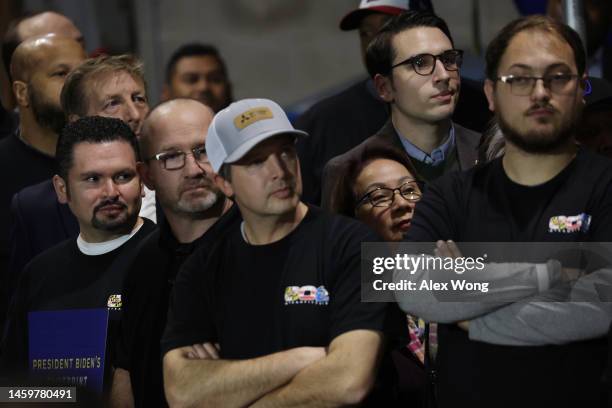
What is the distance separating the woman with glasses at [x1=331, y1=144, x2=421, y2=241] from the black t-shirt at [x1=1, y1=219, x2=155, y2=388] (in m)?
0.77

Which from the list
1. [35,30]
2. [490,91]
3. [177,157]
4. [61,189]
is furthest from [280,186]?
→ [35,30]

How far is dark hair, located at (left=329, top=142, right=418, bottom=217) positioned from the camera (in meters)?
4.52

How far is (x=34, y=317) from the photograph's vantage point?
4551 mm

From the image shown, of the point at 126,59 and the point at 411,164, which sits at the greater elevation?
the point at 126,59

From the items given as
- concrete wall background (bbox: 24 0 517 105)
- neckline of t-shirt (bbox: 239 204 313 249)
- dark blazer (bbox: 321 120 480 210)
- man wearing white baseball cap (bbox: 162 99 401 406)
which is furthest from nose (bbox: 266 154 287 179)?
concrete wall background (bbox: 24 0 517 105)

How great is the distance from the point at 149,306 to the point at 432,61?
1392 mm

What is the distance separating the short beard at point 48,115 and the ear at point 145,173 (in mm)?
1070

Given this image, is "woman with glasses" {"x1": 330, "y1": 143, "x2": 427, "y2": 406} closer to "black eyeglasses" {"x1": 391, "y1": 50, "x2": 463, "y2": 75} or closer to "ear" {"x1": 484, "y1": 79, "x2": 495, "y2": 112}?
"black eyeglasses" {"x1": 391, "y1": 50, "x2": 463, "y2": 75}

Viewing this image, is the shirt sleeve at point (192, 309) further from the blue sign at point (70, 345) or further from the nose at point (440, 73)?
the nose at point (440, 73)

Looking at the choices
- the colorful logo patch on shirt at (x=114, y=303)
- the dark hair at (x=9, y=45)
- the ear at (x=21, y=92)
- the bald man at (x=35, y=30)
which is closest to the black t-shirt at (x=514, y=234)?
the colorful logo patch on shirt at (x=114, y=303)

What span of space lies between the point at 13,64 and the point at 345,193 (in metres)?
2.24

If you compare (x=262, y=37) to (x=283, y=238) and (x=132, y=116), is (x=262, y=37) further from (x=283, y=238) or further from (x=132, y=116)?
(x=283, y=238)

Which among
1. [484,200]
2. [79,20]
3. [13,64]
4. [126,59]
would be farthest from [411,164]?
[79,20]

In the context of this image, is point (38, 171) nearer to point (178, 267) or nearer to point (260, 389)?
point (178, 267)
